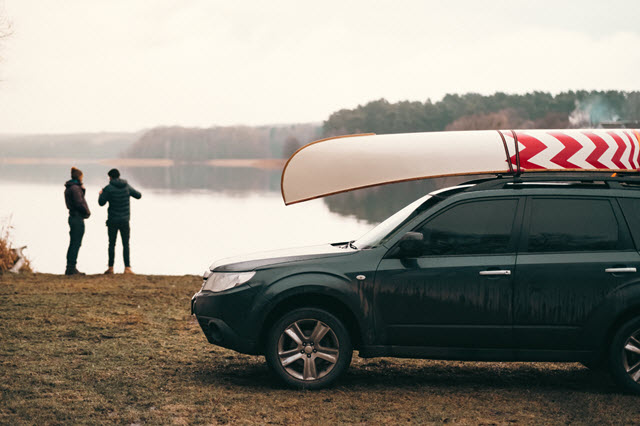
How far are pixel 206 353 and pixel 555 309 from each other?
3930 millimetres

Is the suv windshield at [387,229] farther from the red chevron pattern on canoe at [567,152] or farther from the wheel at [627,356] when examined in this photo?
the wheel at [627,356]

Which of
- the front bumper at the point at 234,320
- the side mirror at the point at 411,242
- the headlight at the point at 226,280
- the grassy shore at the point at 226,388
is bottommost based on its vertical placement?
the grassy shore at the point at 226,388

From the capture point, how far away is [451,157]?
7.69 meters

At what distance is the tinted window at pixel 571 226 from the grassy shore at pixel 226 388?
133 cm

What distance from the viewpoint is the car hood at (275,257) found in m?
7.66

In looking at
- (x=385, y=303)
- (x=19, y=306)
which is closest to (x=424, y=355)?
(x=385, y=303)

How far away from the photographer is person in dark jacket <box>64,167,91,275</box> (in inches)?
677

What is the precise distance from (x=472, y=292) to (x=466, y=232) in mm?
523

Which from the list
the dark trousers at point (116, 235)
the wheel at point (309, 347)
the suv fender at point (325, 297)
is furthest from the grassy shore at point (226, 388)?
the dark trousers at point (116, 235)

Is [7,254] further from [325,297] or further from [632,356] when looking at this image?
[632,356]

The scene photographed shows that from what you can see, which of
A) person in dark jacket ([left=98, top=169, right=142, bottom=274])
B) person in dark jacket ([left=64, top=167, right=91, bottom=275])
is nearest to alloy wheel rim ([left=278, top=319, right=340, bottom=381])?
person in dark jacket ([left=98, top=169, right=142, bottom=274])

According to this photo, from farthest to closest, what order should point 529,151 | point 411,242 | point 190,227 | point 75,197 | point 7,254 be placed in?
point 190,227, point 7,254, point 75,197, point 529,151, point 411,242

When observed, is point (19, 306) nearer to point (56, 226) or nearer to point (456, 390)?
point (456, 390)

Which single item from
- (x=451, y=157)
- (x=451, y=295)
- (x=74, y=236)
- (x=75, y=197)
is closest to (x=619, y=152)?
(x=451, y=157)
